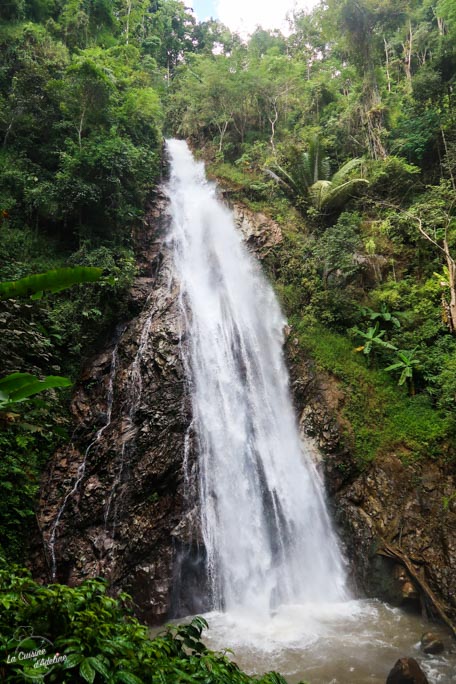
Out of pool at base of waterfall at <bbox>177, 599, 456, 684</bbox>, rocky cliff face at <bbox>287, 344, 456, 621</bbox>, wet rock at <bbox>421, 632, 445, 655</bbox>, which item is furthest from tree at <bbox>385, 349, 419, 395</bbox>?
wet rock at <bbox>421, 632, 445, 655</bbox>

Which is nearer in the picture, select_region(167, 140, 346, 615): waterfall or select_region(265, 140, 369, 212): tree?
select_region(167, 140, 346, 615): waterfall

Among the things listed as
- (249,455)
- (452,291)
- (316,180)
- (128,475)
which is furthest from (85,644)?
(316,180)

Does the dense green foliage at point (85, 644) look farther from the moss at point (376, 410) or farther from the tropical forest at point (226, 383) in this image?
the moss at point (376, 410)

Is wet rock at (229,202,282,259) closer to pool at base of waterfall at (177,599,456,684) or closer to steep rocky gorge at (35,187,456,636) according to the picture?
steep rocky gorge at (35,187,456,636)

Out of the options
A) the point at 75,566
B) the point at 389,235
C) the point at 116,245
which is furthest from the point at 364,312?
the point at 75,566

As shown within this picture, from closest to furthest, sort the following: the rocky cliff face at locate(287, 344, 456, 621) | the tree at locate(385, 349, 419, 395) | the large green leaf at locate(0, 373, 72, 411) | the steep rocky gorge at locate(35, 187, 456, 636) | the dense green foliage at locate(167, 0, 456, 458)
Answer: the large green leaf at locate(0, 373, 72, 411) → the rocky cliff face at locate(287, 344, 456, 621) → the steep rocky gorge at locate(35, 187, 456, 636) → the tree at locate(385, 349, 419, 395) → the dense green foliage at locate(167, 0, 456, 458)

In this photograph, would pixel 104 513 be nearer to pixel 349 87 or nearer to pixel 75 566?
pixel 75 566

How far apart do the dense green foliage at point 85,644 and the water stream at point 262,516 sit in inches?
181

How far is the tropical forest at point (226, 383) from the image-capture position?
19.5 ft

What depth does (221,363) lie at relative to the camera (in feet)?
34.5

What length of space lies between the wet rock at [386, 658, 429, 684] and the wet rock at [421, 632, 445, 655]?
846 millimetres

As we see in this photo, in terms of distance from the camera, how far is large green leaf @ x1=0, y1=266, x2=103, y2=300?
2.69 metres

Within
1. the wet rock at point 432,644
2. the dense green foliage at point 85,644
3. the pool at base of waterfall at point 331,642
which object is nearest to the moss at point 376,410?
the pool at base of waterfall at point 331,642

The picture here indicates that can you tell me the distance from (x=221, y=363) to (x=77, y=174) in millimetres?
7208
